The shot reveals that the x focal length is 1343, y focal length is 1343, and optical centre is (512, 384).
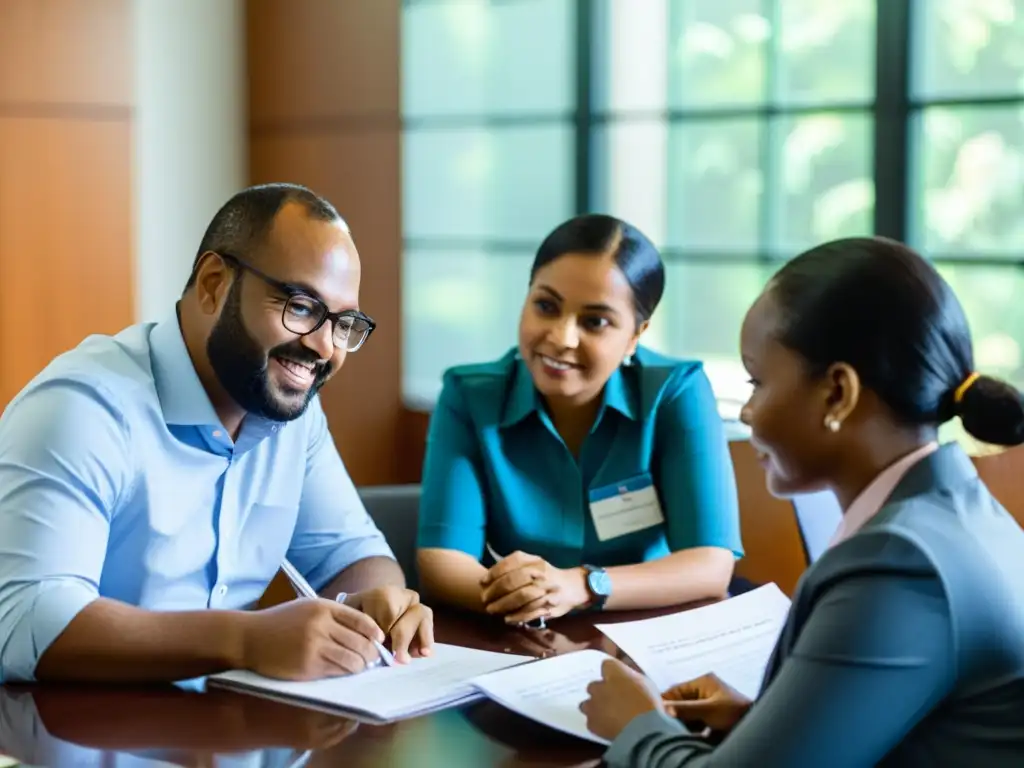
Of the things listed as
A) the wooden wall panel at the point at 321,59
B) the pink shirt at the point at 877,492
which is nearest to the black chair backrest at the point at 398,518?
the pink shirt at the point at 877,492

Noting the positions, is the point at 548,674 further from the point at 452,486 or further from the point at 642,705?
the point at 452,486

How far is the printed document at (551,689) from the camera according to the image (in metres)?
1.58

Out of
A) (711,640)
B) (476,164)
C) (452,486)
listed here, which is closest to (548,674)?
(711,640)

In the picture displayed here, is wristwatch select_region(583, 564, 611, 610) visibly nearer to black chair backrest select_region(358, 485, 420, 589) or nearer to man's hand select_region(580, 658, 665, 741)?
black chair backrest select_region(358, 485, 420, 589)

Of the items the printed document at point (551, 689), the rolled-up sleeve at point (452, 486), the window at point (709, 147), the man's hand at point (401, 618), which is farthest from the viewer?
the window at point (709, 147)

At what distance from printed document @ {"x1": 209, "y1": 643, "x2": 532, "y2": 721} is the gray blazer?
1.39 ft

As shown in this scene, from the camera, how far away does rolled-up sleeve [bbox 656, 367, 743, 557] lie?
8.11 ft

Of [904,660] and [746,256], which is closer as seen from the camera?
[904,660]

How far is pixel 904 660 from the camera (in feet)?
4.02

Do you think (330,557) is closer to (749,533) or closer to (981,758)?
(749,533)

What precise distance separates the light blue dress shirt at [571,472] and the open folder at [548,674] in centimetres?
43

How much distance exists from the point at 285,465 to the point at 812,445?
1.11 m

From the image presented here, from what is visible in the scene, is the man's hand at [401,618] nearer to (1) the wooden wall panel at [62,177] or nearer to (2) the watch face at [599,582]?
(2) the watch face at [599,582]

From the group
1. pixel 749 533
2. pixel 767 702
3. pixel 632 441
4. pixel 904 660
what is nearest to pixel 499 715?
pixel 767 702
